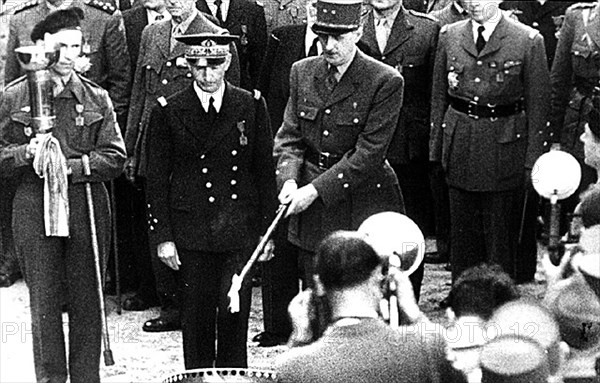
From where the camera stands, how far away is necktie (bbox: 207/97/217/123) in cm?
836

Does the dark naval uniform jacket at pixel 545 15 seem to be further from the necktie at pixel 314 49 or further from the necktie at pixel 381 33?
the necktie at pixel 314 49

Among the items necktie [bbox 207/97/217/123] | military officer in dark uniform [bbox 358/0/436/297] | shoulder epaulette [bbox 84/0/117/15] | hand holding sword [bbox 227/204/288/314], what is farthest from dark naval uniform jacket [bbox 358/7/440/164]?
hand holding sword [bbox 227/204/288/314]

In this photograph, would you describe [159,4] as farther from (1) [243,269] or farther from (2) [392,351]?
(2) [392,351]

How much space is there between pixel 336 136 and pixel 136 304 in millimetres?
2692

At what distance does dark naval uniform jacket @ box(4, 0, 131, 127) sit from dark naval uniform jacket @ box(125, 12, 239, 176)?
0.68ft

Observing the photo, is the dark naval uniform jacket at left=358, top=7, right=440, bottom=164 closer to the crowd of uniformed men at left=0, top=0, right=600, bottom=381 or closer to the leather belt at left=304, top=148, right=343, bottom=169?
the crowd of uniformed men at left=0, top=0, right=600, bottom=381

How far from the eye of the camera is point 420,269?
31.3 feet

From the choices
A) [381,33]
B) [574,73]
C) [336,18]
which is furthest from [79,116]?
[574,73]

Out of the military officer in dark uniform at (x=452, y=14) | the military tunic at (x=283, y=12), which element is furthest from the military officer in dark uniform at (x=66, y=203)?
the military officer in dark uniform at (x=452, y=14)

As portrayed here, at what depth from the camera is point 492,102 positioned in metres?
9.53

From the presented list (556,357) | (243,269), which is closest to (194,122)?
(243,269)

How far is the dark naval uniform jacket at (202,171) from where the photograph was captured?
8.34 m

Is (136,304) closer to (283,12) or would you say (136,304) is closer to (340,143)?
(283,12)

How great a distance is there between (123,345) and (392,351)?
469 cm
